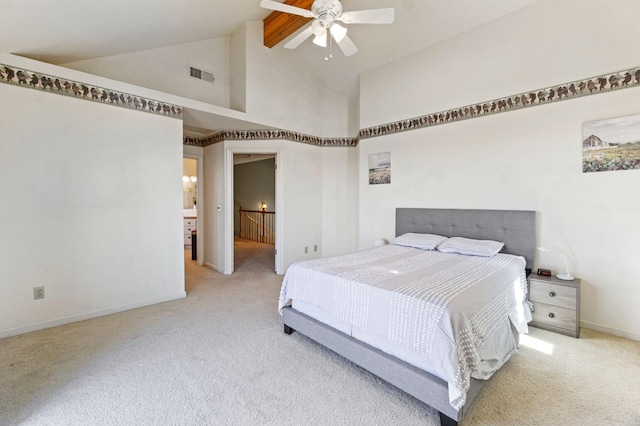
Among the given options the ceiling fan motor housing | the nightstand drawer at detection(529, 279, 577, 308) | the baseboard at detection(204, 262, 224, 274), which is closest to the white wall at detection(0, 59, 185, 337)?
the baseboard at detection(204, 262, 224, 274)

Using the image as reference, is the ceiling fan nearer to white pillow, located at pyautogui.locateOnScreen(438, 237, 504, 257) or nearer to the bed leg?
white pillow, located at pyautogui.locateOnScreen(438, 237, 504, 257)

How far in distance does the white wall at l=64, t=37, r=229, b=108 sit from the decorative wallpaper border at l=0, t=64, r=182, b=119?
535mm

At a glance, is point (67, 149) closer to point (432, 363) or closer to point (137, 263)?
point (137, 263)

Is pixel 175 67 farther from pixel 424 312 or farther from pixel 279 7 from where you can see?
pixel 424 312

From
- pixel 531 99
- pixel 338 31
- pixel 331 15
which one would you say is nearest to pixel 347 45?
pixel 338 31

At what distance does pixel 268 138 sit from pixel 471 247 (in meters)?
3.51

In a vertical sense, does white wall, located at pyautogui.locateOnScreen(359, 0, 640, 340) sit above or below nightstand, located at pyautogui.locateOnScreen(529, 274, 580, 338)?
above

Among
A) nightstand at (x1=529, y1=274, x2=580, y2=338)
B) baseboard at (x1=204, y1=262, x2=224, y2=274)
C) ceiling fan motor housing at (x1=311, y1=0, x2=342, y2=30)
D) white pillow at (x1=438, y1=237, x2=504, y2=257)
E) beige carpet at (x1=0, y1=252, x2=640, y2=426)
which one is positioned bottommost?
beige carpet at (x1=0, y1=252, x2=640, y2=426)

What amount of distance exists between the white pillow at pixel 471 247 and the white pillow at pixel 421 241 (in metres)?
0.09

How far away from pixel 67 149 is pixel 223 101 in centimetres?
227

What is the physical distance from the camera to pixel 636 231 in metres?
2.60

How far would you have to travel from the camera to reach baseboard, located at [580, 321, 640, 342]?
2631 millimetres

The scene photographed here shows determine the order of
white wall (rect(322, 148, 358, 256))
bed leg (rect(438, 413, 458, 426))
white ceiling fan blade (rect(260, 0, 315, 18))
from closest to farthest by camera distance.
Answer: bed leg (rect(438, 413, 458, 426)), white ceiling fan blade (rect(260, 0, 315, 18)), white wall (rect(322, 148, 358, 256))

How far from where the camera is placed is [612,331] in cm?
273
